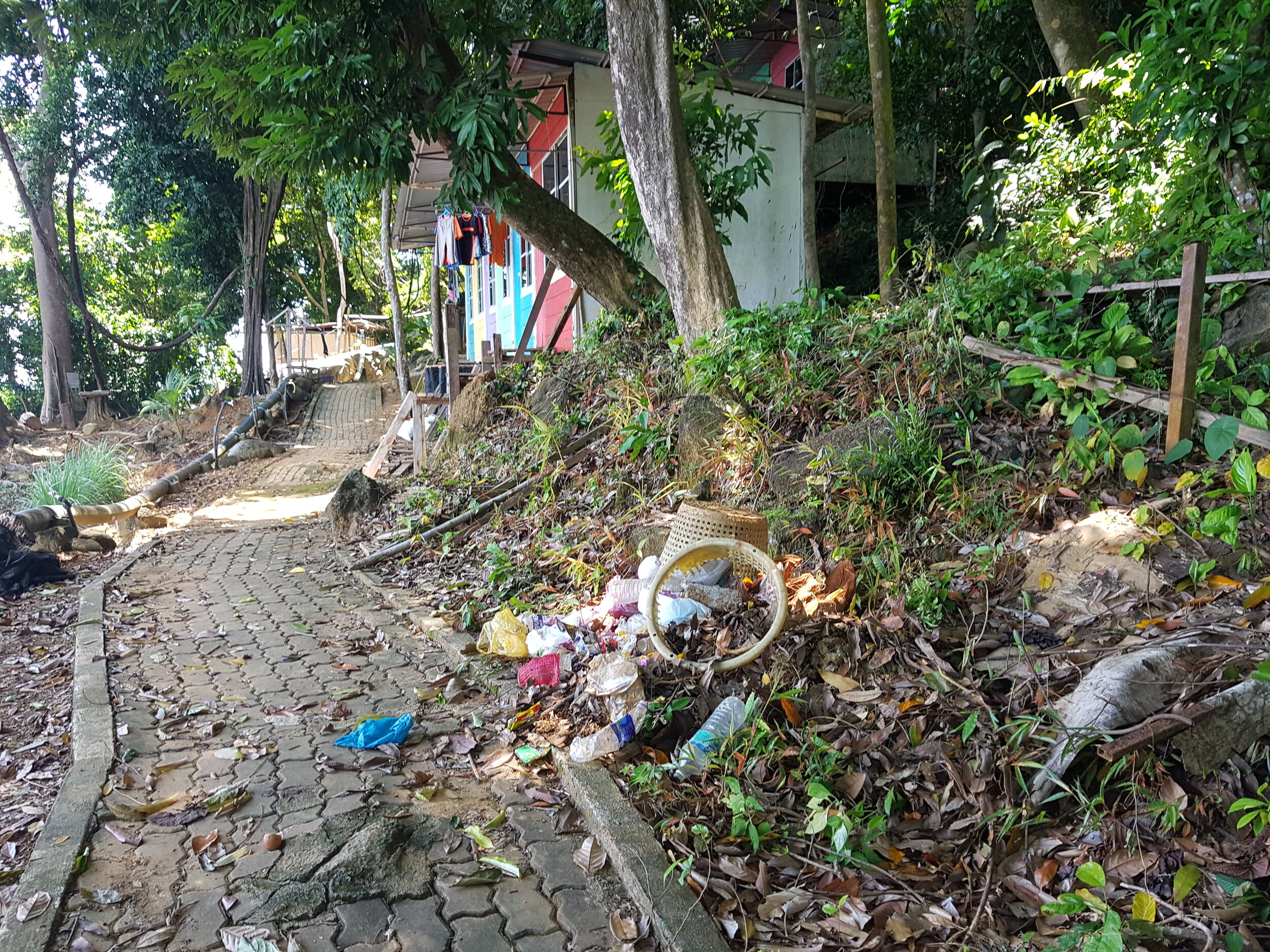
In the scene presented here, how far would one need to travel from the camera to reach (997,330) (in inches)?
190

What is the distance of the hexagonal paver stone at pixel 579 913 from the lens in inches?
103

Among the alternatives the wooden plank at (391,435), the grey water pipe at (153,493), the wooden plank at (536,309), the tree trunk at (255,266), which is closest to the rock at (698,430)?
the wooden plank at (536,309)

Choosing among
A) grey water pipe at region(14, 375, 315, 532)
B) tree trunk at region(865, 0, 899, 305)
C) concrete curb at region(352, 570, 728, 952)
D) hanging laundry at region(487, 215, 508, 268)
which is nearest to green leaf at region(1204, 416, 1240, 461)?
concrete curb at region(352, 570, 728, 952)

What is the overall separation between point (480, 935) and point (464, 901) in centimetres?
19

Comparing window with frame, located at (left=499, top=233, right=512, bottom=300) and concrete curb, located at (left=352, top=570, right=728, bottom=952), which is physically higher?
window with frame, located at (left=499, top=233, right=512, bottom=300)

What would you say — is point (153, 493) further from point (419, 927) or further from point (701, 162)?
point (419, 927)

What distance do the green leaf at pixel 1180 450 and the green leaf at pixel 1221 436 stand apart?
0.49 ft

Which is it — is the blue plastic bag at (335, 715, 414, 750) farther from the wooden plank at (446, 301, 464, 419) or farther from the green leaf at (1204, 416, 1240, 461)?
the wooden plank at (446, 301, 464, 419)

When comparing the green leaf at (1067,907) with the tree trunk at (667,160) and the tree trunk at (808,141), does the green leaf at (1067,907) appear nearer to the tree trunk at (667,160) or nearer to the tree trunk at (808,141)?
the tree trunk at (667,160)

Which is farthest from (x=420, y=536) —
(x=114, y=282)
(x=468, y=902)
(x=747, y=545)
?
(x=114, y=282)

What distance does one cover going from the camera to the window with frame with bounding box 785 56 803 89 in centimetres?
1370

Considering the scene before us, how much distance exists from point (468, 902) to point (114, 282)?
1277 inches

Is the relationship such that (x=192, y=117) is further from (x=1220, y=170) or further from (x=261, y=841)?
(x=1220, y=170)

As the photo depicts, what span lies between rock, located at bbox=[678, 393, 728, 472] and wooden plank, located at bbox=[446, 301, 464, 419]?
5336 mm
